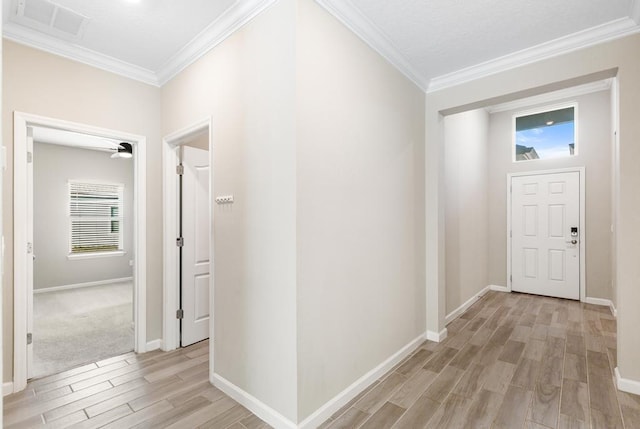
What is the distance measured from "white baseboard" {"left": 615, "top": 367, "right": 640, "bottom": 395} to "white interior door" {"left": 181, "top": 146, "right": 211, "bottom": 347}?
379 centimetres

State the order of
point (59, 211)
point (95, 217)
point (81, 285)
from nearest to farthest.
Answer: point (59, 211) → point (81, 285) → point (95, 217)

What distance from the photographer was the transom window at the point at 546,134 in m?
5.04

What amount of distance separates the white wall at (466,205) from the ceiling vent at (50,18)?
3796mm

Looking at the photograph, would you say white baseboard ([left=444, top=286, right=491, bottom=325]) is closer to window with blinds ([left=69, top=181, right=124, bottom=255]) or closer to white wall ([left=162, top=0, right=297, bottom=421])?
white wall ([left=162, top=0, right=297, bottom=421])

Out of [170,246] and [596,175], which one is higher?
[596,175]

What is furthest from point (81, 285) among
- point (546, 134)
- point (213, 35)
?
point (546, 134)

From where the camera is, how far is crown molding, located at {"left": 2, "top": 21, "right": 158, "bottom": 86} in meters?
2.57

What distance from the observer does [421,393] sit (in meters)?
2.52

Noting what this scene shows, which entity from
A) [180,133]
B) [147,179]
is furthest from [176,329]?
[180,133]

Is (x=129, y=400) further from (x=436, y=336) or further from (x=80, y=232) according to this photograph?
(x=80, y=232)

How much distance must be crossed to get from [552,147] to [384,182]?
4.01m

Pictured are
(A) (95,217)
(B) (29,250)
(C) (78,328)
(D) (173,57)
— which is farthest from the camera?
(A) (95,217)

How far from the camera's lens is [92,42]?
278 cm

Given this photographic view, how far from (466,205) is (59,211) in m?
7.42
